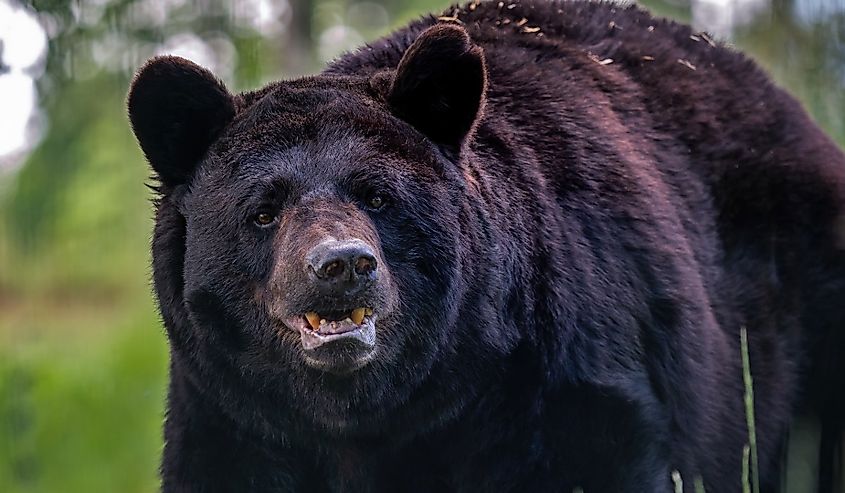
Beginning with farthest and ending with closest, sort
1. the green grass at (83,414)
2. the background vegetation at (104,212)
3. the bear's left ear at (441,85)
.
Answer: the green grass at (83,414) < the background vegetation at (104,212) < the bear's left ear at (441,85)

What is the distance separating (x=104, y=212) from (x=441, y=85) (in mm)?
7560

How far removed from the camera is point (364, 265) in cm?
368

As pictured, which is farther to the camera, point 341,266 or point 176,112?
point 176,112

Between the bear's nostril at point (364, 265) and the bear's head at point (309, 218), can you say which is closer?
the bear's nostril at point (364, 265)

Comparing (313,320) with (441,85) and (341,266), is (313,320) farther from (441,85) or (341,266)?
(441,85)

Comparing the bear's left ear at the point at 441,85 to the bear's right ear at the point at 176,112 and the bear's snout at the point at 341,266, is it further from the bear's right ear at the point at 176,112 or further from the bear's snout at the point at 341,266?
the bear's snout at the point at 341,266

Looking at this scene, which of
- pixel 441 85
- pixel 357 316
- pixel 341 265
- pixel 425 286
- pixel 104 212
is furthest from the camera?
pixel 104 212

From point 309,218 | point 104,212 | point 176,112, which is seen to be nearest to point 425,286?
point 309,218

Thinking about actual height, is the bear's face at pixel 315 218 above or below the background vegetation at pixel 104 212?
above

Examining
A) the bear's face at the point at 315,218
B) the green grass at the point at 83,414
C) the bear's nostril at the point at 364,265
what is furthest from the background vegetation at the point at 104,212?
the bear's nostril at the point at 364,265

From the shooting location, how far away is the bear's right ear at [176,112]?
4.24 meters

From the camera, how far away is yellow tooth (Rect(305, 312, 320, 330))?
3.84m

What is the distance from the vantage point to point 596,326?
437 centimetres

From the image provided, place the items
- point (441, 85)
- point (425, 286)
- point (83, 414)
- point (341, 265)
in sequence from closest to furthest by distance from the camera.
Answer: point (341, 265), point (425, 286), point (441, 85), point (83, 414)
